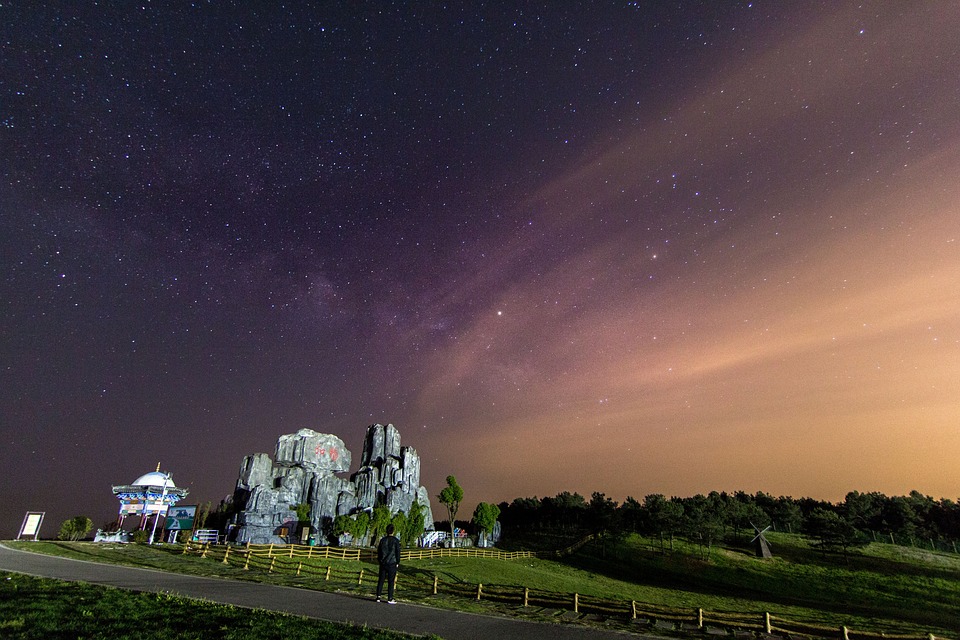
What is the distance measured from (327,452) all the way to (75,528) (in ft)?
146

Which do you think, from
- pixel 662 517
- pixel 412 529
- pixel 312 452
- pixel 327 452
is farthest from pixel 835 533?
pixel 312 452

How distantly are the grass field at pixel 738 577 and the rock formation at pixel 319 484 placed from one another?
101 feet

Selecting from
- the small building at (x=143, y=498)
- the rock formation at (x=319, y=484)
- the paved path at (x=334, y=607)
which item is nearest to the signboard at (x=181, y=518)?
the small building at (x=143, y=498)

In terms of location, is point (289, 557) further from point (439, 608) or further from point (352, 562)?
point (439, 608)

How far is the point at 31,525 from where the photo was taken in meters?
40.9

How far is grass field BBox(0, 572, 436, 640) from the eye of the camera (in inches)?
415

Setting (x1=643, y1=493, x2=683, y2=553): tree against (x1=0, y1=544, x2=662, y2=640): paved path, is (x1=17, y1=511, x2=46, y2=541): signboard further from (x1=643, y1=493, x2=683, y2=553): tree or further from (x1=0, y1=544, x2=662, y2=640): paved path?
(x1=643, y1=493, x2=683, y2=553): tree

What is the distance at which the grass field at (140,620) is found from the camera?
34.6 feet

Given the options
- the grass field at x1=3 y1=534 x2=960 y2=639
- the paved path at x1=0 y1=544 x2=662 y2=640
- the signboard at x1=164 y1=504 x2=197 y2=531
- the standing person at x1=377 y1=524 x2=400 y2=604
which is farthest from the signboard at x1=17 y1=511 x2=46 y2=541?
the standing person at x1=377 y1=524 x2=400 y2=604

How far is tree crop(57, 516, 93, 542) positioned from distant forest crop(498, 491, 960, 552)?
87858 mm

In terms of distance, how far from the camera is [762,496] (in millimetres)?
129875

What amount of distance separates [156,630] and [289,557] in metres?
31.8

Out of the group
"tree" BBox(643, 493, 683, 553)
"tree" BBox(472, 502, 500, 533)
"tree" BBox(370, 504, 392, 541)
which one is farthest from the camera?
"tree" BBox(472, 502, 500, 533)

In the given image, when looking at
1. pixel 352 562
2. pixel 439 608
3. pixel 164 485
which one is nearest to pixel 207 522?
pixel 164 485
